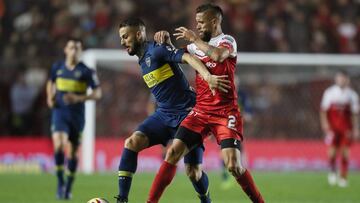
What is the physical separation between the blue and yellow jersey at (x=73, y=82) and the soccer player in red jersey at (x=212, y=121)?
3.88 meters

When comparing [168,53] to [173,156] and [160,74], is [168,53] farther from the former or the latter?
[173,156]

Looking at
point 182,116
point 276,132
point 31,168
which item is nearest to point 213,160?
point 276,132

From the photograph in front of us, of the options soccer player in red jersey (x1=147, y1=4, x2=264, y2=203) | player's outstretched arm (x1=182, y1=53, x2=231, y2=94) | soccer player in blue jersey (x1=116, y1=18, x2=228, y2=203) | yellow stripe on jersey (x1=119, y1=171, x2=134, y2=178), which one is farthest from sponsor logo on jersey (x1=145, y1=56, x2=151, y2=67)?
yellow stripe on jersey (x1=119, y1=171, x2=134, y2=178)

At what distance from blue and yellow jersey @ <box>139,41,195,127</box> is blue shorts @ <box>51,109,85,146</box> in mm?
3420

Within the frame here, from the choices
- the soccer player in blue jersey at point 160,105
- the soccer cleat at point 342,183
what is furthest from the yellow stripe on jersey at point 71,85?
the soccer cleat at point 342,183

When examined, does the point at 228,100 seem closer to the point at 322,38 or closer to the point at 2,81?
the point at 2,81

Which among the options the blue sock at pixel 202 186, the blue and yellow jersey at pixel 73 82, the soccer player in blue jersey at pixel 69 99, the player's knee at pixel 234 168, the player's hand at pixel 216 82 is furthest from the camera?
the blue and yellow jersey at pixel 73 82

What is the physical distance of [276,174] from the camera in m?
18.0

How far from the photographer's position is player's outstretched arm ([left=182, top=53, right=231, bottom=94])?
777 centimetres

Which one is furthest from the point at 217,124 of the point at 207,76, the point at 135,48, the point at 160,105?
the point at 135,48

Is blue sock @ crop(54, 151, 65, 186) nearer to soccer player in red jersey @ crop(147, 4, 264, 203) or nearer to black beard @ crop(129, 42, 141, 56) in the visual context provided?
black beard @ crop(129, 42, 141, 56)

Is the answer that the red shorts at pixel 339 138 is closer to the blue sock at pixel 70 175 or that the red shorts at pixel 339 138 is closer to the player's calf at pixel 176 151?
the blue sock at pixel 70 175

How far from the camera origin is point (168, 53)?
8297 mm

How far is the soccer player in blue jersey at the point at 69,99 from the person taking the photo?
38.6 feet
